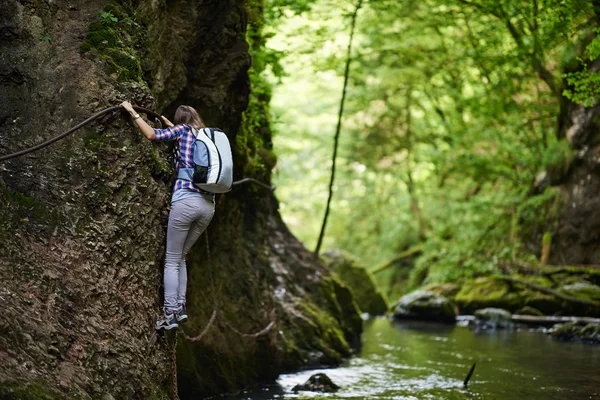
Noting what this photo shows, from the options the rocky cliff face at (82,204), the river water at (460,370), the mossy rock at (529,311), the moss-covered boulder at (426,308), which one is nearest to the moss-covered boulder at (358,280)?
the moss-covered boulder at (426,308)

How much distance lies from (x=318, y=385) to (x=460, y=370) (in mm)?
3129

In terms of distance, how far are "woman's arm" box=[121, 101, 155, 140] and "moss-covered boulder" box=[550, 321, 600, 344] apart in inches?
484

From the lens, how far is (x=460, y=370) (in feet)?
37.3

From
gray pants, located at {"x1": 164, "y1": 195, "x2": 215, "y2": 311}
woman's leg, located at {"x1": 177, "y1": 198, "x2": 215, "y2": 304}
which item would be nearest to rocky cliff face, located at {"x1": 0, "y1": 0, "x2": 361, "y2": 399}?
gray pants, located at {"x1": 164, "y1": 195, "x2": 215, "y2": 311}

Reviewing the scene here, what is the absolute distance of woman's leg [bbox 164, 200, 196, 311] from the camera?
237 inches

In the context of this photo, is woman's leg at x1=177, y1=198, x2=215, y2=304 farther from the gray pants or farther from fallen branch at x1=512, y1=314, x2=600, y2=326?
fallen branch at x1=512, y1=314, x2=600, y2=326

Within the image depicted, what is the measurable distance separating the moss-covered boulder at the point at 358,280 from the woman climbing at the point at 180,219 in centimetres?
1476

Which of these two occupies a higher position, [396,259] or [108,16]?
[108,16]

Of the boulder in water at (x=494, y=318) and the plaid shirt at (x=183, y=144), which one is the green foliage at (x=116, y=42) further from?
the boulder in water at (x=494, y=318)

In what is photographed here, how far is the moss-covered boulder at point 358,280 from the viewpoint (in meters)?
21.2

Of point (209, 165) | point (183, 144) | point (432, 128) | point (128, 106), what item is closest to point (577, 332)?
point (432, 128)

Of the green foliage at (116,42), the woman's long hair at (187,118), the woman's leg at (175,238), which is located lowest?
the woman's leg at (175,238)

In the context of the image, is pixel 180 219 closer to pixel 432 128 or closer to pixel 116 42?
pixel 116 42

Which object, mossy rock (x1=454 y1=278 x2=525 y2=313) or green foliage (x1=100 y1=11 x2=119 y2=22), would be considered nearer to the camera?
green foliage (x1=100 y1=11 x2=119 y2=22)
